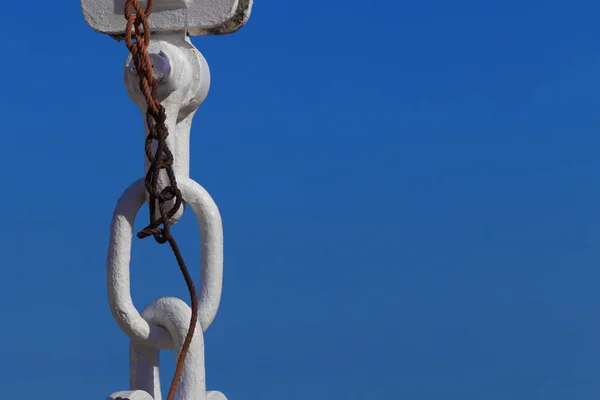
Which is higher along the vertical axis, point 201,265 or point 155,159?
point 155,159

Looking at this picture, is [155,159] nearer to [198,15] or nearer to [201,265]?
[201,265]

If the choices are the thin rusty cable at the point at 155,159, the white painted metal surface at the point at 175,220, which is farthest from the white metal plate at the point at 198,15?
the thin rusty cable at the point at 155,159

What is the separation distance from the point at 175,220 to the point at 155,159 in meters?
0.16

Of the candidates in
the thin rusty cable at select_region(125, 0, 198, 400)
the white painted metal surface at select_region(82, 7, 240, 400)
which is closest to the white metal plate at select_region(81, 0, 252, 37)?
the white painted metal surface at select_region(82, 7, 240, 400)

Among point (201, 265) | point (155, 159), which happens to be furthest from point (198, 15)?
point (201, 265)

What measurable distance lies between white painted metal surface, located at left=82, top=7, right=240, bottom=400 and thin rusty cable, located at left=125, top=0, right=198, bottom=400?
0.05 meters

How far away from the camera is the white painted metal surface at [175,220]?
1913 millimetres

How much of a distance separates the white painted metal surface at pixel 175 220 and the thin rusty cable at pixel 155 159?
0.05 metres

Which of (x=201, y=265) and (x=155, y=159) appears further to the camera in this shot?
(x=201, y=265)

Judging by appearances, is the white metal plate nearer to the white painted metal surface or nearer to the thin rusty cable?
the white painted metal surface

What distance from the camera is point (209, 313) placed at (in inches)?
75.7

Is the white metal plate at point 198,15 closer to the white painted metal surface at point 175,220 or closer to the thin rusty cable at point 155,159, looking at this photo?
the white painted metal surface at point 175,220

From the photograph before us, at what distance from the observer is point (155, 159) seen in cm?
182

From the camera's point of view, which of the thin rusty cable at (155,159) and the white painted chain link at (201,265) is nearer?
the thin rusty cable at (155,159)
